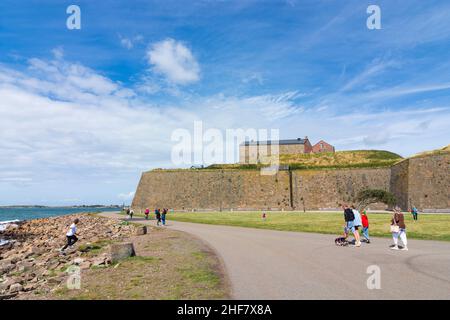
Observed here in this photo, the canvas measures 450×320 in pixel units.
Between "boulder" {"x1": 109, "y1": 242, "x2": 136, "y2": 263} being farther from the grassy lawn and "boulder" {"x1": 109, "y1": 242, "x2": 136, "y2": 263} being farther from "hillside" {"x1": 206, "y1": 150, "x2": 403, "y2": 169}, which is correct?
"hillside" {"x1": 206, "y1": 150, "x2": 403, "y2": 169}

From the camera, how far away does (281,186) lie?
67562 mm

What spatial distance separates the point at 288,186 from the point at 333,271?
58.3 meters

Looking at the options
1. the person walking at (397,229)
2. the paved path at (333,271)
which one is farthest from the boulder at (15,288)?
the person walking at (397,229)

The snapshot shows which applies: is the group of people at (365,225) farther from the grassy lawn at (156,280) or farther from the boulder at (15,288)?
the boulder at (15,288)

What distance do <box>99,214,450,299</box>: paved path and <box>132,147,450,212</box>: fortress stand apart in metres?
36.6

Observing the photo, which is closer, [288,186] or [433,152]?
[433,152]

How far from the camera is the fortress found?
4609 cm

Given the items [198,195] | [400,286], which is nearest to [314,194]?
[198,195]

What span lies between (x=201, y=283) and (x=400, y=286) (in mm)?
4902

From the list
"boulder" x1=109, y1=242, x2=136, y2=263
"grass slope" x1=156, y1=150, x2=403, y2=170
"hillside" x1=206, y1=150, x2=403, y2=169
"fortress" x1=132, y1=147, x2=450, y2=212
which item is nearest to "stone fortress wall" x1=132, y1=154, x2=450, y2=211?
"fortress" x1=132, y1=147, x2=450, y2=212

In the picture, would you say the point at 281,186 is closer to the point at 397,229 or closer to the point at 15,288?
the point at 397,229

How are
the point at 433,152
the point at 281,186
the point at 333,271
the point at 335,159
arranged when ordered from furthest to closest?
the point at 335,159 → the point at 281,186 → the point at 433,152 → the point at 333,271

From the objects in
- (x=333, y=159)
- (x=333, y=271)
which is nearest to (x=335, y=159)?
(x=333, y=159)
